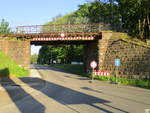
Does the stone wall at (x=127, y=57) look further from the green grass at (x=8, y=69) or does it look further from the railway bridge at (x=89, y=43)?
the green grass at (x=8, y=69)

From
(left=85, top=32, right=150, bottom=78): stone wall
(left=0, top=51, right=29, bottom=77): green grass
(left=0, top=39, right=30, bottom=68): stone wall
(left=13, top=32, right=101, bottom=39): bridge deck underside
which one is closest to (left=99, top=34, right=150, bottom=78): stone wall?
(left=85, top=32, right=150, bottom=78): stone wall

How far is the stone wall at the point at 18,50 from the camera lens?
49.3 metres

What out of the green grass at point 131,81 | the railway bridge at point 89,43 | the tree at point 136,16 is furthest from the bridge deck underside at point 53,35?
the green grass at point 131,81

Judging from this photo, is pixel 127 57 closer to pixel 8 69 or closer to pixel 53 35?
pixel 53 35

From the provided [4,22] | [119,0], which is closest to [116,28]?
[119,0]

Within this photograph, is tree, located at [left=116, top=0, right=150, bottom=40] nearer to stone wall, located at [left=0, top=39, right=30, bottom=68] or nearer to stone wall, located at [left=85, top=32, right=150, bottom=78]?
stone wall, located at [left=85, top=32, right=150, bottom=78]

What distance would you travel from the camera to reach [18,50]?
163ft

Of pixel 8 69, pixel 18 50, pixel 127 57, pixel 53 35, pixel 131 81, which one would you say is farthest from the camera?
pixel 18 50

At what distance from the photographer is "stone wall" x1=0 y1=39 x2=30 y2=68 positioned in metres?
49.3

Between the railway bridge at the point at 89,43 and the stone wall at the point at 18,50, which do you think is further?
the stone wall at the point at 18,50

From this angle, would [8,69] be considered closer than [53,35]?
Yes

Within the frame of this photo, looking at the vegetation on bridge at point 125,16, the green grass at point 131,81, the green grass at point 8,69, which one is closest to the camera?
the green grass at point 131,81

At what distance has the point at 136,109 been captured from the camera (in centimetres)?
1418

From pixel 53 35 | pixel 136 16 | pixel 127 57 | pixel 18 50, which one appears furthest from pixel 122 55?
pixel 18 50
